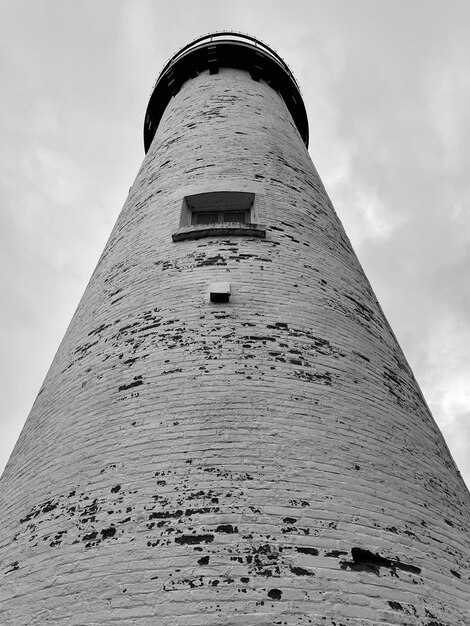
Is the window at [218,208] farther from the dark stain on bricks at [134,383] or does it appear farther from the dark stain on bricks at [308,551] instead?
the dark stain on bricks at [308,551]

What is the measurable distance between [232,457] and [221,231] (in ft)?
10.2

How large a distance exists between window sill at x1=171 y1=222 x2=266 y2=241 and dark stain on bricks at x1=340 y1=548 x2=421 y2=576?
377 cm

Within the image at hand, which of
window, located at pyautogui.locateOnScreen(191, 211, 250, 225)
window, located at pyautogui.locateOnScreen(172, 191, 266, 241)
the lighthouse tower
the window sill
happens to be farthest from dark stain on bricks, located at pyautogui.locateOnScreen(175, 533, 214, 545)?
window, located at pyautogui.locateOnScreen(191, 211, 250, 225)

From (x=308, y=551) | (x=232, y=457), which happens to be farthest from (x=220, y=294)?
(x=308, y=551)

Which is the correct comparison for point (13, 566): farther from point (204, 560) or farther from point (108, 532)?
point (204, 560)

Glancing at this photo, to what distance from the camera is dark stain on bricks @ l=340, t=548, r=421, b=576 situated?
132 inches

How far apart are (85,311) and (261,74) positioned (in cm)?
893

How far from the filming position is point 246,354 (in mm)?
4727

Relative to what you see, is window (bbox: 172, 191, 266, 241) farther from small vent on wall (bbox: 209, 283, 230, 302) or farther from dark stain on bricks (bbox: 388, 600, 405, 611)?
dark stain on bricks (bbox: 388, 600, 405, 611)

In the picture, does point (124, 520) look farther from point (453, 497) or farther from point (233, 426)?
point (453, 497)

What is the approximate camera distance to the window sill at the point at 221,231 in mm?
6312

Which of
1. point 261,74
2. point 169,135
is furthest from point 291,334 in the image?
point 261,74

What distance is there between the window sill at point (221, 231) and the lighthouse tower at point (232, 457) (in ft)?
0.06

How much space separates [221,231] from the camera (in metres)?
6.33
